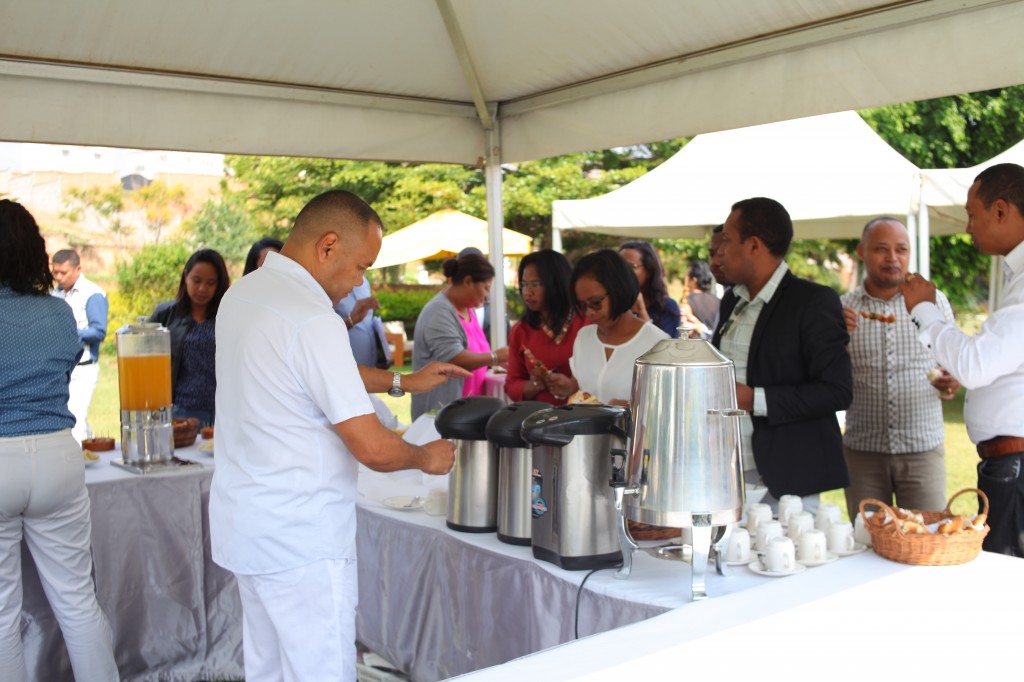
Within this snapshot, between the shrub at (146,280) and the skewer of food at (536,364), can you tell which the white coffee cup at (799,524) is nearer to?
the skewer of food at (536,364)

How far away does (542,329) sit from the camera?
3.61 m

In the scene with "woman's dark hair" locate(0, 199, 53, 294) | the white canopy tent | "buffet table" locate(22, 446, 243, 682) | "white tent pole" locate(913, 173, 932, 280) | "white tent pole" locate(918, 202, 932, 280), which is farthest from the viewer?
"white tent pole" locate(918, 202, 932, 280)

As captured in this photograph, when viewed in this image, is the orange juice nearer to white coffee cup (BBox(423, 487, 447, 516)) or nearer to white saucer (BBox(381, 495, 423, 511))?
white saucer (BBox(381, 495, 423, 511))

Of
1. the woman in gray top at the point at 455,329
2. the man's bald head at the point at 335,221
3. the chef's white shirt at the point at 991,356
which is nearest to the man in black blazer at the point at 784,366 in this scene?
the chef's white shirt at the point at 991,356

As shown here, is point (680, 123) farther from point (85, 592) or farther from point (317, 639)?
point (85, 592)

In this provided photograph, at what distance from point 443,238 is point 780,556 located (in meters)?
10.8

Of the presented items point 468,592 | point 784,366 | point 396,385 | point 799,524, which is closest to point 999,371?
point 784,366

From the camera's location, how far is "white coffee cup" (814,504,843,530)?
203 cm

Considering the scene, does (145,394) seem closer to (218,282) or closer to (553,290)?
(218,282)

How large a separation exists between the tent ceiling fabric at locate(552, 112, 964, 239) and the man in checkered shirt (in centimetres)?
275

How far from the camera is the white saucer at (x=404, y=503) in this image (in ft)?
8.63

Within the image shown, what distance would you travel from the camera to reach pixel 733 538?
196cm

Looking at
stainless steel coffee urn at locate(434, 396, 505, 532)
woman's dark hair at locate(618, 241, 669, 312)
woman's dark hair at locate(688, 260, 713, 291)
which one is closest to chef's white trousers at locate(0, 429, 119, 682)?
stainless steel coffee urn at locate(434, 396, 505, 532)

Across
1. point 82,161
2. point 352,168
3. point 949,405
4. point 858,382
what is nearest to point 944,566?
point 858,382
